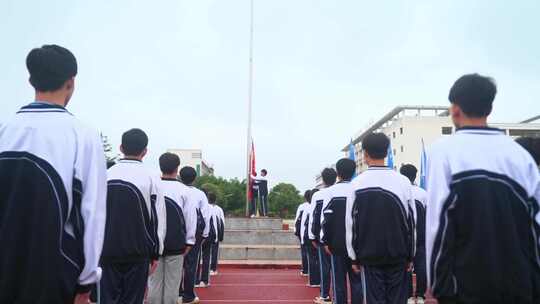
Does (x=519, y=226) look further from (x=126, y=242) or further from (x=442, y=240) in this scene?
(x=126, y=242)

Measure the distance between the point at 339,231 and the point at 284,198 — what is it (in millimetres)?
73484

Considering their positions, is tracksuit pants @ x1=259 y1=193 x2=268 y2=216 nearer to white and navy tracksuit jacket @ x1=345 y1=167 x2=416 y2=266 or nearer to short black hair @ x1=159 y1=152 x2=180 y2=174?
short black hair @ x1=159 y1=152 x2=180 y2=174

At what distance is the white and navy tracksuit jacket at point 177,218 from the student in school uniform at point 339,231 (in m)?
1.61

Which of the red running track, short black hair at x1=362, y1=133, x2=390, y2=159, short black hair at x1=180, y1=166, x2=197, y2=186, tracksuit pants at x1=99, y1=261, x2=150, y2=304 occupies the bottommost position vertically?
the red running track

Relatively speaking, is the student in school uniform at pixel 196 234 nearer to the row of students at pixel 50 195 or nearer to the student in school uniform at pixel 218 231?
the student in school uniform at pixel 218 231

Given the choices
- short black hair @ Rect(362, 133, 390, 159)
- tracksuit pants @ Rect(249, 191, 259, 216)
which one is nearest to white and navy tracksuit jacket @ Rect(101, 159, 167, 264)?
short black hair @ Rect(362, 133, 390, 159)

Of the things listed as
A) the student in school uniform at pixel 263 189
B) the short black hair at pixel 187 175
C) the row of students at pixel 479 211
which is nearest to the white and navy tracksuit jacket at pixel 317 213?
the short black hair at pixel 187 175

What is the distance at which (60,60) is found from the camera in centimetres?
224

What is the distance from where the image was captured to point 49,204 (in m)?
1.97

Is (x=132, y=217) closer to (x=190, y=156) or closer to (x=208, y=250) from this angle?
(x=208, y=250)

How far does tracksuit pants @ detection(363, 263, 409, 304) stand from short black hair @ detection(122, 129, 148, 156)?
2161mm

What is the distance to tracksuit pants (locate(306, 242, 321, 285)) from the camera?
A: 8.80 metres

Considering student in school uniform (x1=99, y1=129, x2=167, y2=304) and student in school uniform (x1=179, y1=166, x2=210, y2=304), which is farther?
student in school uniform (x1=179, y1=166, x2=210, y2=304)

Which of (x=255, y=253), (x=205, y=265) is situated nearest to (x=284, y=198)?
(x=255, y=253)
